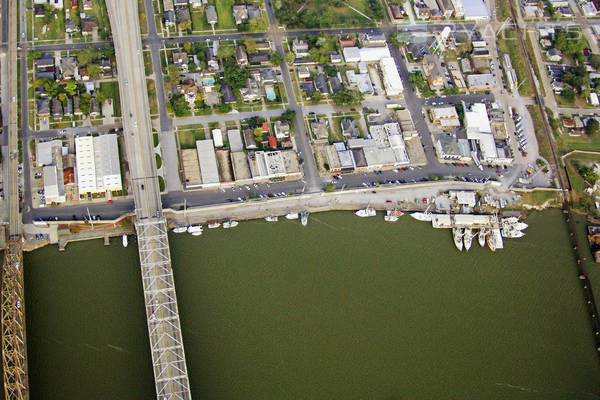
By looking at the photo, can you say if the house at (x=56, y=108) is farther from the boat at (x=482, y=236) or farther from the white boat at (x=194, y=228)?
the boat at (x=482, y=236)

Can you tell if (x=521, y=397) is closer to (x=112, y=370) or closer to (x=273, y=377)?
(x=273, y=377)

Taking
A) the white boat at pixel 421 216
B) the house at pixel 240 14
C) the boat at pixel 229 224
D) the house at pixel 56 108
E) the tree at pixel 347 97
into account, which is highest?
the house at pixel 240 14

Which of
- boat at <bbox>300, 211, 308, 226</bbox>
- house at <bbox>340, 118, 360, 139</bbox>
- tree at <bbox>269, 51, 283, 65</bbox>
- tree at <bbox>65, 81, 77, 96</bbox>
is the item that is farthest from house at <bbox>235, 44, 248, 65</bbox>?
boat at <bbox>300, 211, 308, 226</bbox>

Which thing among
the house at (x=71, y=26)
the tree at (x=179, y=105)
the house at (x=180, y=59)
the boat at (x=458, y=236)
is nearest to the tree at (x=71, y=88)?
the house at (x=71, y=26)

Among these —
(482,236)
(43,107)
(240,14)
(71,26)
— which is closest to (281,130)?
(240,14)

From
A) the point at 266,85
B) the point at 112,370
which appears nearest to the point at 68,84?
the point at 266,85

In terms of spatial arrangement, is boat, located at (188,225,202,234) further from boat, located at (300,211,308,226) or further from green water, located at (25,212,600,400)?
boat, located at (300,211,308,226)

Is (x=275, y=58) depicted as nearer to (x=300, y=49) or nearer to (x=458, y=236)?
(x=300, y=49)
